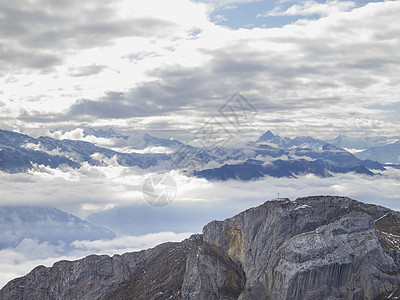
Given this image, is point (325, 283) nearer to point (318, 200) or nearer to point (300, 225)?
point (300, 225)

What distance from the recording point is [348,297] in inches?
5930

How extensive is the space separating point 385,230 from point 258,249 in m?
60.6

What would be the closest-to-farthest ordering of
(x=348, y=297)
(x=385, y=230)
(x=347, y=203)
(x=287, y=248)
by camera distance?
(x=348, y=297) → (x=287, y=248) → (x=385, y=230) → (x=347, y=203)

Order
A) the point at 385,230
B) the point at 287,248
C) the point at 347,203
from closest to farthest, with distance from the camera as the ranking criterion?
the point at 287,248 → the point at 385,230 → the point at 347,203

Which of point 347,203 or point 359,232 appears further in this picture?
point 347,203

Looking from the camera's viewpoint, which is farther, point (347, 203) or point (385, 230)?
point (347, 203)

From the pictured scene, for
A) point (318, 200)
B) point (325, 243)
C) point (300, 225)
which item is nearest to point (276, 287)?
point (325, 243)

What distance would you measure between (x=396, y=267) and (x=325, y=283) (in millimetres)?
27836

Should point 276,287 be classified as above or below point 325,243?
below

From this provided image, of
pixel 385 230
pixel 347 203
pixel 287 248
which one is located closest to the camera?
pixel 287 248

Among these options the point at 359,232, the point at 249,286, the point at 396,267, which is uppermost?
the point at 359,232

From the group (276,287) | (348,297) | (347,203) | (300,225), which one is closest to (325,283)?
(348,297)

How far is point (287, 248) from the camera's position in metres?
164

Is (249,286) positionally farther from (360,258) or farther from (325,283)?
(360,258)
